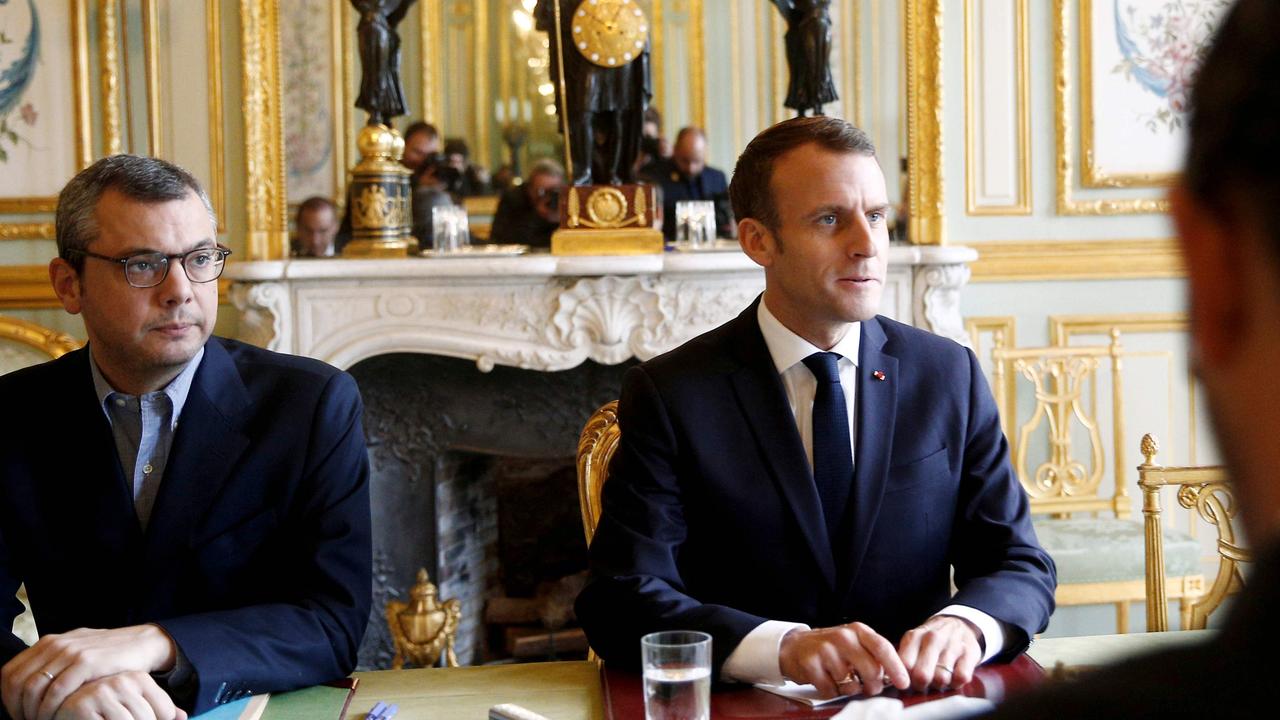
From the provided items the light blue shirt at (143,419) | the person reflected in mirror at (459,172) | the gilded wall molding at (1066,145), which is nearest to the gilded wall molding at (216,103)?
the person reflected in mirror at (459,172)

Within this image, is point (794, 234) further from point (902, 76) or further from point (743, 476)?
point (902, 76)

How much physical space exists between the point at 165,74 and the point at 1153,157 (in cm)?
327

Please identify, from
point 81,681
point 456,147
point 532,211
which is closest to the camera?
point 81,681

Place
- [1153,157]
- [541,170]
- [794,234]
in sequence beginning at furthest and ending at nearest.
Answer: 1. [541,170]
2. [1153,157]
3. [794,234]

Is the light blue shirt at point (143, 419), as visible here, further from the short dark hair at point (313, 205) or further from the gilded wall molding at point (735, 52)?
the gilded wall molding at point (735, 52)

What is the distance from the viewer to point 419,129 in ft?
15.4

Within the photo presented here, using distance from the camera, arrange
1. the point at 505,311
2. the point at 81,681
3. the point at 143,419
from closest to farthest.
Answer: the point at 81,681 < the point at 143,419 < the point at 505,311

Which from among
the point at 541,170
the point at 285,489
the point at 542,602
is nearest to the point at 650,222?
the point at 541,170

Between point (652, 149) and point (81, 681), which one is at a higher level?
point (652, 149)

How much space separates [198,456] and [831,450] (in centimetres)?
90

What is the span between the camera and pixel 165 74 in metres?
4.01

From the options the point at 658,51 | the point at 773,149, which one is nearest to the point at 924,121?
the point at 658,51

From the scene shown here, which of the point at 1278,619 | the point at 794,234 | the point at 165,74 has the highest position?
the point at 165,74

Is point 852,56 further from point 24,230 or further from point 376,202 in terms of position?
point 24,230
